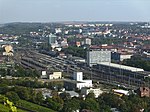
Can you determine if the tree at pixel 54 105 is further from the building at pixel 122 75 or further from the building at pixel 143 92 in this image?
the building at pixel 122 75

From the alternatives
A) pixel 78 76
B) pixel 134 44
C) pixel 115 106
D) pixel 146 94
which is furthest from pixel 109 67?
pixel 134 44

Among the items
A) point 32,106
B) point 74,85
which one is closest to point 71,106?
point 32,106

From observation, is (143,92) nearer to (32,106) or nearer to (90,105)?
(90,105)

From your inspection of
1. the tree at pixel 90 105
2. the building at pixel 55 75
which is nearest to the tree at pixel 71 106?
the tree at pixel 90 105

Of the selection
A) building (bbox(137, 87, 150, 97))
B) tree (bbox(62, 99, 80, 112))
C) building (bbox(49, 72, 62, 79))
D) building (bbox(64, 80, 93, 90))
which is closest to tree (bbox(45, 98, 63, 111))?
tree (bbox(62, 99, 80, 112))

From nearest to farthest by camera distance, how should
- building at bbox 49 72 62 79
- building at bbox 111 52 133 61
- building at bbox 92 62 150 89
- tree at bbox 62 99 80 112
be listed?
tree at bbox 62 99 80 112 < building at bbox 92 62 150 89 < building at bbox 49 72 62 79 < building at bbox 111 52 133 61

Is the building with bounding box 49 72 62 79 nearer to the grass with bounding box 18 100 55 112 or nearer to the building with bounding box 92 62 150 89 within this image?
the building with bounding box 92 62 150 89

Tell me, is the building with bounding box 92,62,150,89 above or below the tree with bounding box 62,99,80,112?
below

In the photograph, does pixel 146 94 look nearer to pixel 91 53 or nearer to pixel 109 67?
pixel 109 67
